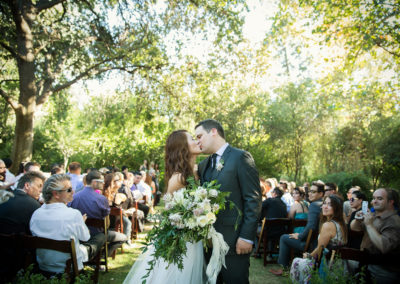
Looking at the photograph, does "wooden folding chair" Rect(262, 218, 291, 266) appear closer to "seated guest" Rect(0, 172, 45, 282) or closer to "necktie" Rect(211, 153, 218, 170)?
"necktie" Rect(211, 153, 218, 170)

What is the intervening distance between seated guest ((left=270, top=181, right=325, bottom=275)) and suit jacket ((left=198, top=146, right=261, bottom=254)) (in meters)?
2.96

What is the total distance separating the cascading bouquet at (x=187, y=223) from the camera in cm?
244

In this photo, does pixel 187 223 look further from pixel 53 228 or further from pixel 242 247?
pixel 53 228

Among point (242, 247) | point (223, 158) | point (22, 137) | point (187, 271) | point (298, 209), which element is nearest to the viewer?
point (242, 247)

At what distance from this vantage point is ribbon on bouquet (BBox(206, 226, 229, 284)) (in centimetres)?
262

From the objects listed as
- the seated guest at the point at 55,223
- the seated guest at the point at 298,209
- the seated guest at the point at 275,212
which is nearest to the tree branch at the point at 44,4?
the seated guest at the point at 55,223

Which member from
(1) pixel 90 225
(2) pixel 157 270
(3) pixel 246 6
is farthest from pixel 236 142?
(2) pixel 157 270

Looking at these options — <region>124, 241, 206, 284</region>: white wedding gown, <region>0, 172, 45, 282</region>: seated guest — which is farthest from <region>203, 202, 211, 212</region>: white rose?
<region>0, 172, 45, 282</region>: seated guest

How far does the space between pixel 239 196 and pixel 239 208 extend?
120 mm

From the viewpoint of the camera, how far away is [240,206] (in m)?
2.94

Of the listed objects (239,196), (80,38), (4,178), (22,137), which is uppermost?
(80,38)

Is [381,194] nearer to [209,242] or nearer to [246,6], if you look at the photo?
[209,242]

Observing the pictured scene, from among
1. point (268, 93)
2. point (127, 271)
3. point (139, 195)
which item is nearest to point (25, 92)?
point (139, 195)

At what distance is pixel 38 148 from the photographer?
29.2 metres
